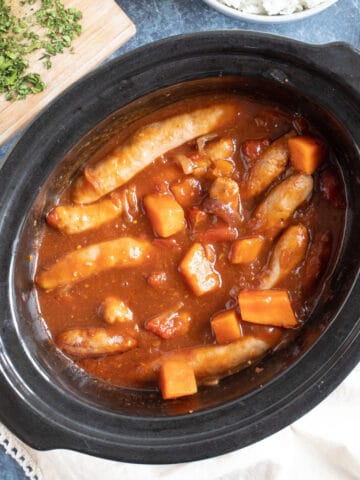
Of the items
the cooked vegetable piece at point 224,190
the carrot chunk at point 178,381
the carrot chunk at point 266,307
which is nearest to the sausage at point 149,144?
the cooked vegetable piece at point 224,190

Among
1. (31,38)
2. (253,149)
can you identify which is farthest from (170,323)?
(31,38)

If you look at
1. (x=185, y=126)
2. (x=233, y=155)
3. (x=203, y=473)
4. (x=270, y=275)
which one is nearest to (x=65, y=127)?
(x=185, y=126)

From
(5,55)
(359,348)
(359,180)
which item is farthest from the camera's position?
(5,55)

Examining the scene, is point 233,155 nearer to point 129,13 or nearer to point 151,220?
point 151,220

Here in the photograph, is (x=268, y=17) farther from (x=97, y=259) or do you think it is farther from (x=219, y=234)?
(x=97, y=259)

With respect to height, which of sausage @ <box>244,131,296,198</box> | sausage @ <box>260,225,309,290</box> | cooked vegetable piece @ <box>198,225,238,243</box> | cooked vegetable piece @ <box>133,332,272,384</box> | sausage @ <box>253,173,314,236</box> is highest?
sausage @ <box>244,131,296,198</box>

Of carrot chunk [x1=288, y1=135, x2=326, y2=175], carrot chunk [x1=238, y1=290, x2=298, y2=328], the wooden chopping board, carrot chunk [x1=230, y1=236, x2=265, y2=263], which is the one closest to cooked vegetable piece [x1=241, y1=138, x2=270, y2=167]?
carrot chunk [x1=288, y1=135, x2=326, y2=175]

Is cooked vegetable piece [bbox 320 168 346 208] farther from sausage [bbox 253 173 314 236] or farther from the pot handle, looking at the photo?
→ the pot handle
